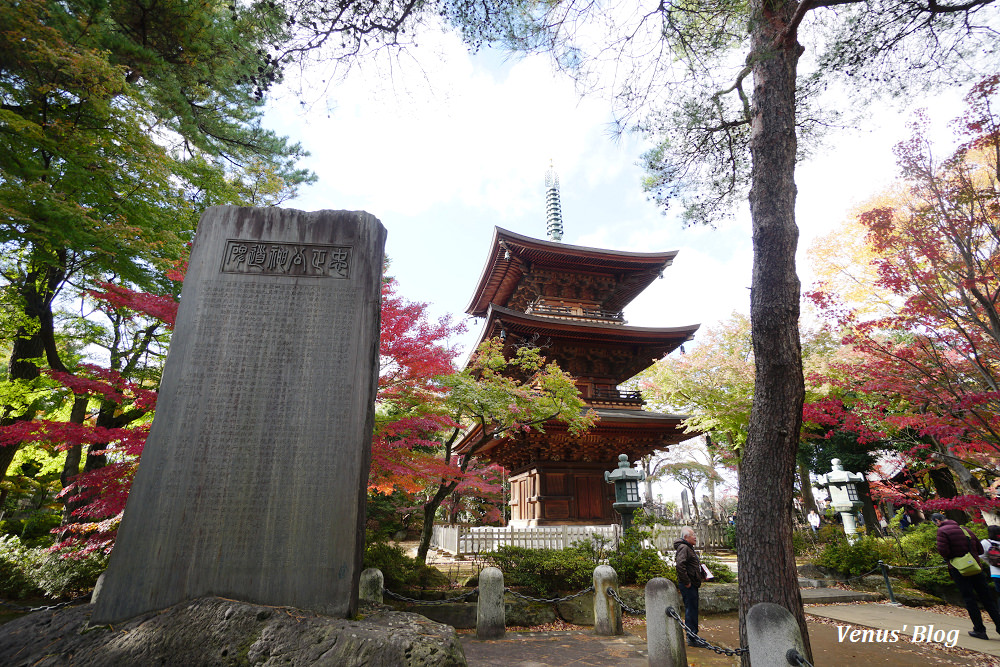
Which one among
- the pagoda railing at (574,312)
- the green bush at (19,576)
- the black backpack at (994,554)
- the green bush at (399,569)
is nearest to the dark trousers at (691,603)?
the green bush at (399,569)

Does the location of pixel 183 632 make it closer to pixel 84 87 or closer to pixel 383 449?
pixel 383 449

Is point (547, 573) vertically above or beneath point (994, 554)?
beneath

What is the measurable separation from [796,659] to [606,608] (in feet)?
13.1

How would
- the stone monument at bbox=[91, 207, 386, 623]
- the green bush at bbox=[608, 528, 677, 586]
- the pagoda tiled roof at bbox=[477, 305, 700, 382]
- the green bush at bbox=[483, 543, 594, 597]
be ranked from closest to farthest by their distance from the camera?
the stone monument at bbox=[91, 207, 386, 623] → the green bush at bbox=[483, 543, 594, 597] → the green bush at bbox=[608, 528, 677, 586] → the pagoda tiled roof at bbox=[477, 305, 700, 382]

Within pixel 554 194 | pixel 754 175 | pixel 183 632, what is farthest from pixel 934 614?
pixel 554 194

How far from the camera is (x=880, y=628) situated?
659 cm

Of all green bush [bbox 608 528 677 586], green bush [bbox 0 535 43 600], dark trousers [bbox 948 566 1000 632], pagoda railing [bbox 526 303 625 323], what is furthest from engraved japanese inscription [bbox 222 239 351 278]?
pagoda railing [bbox 526 303 625 323]

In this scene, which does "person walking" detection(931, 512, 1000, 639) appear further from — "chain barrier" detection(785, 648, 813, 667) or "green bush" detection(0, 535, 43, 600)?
"green bush" detection(0, 535, 43, 600)

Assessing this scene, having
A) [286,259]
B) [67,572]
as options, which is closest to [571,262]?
[286,259]

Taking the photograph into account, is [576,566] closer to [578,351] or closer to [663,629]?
[663,629]

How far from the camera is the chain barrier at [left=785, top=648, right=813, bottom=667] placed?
9.32 feet

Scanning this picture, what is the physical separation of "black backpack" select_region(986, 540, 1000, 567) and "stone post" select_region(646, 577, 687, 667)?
5576 millimetres

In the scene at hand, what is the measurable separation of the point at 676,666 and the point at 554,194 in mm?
32734

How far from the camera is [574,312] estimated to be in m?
16.3
